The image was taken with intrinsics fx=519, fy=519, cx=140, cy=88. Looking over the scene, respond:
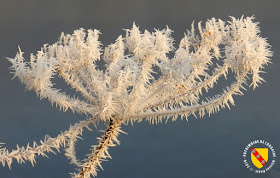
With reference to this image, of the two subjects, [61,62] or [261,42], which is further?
[61,62]

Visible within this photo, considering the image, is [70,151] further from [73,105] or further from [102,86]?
[102,86]

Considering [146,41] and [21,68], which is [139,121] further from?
[21,68]

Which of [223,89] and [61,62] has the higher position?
[61,62]

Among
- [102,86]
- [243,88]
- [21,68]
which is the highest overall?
[21,68]

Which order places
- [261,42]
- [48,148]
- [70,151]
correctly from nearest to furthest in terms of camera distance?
[261,42], [48,148], [70,151]

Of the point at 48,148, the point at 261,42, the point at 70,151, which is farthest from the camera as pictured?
the point at 70,151

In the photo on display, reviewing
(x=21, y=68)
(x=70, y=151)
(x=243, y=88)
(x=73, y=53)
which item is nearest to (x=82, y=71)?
(x=73, y=53)
